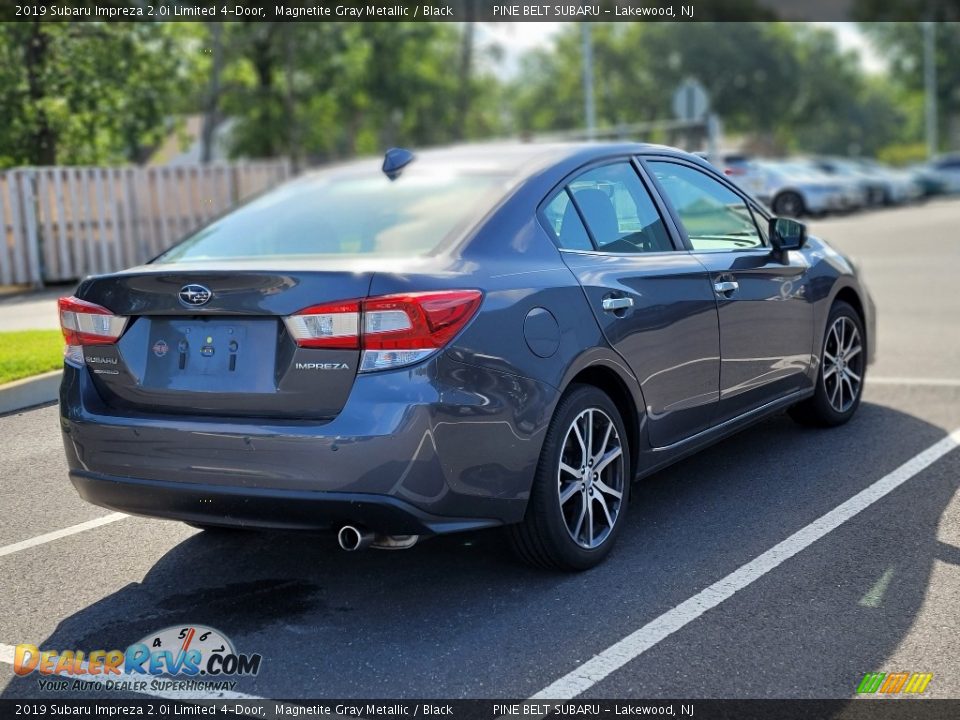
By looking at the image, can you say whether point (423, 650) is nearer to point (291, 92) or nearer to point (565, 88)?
point (291, 92)

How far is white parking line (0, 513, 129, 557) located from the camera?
16.6 feet

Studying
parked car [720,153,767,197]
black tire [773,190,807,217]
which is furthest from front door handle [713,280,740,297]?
black tire [773,190,807,217]

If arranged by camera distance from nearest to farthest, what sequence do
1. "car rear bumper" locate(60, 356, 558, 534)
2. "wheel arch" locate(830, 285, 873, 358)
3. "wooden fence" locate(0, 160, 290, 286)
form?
1. "car rear bumper" locate(60, 356, 558, 534)
2. "wheel arch" locate(830, 285, 873, 358)
3. "wooden fence" locate(0, 160, 290, 286)

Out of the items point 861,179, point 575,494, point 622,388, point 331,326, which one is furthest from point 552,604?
point 861,179

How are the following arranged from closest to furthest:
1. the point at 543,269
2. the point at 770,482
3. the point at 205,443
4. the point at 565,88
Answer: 1. the point at 205,443
2. the point at 543,269
3. the point at 770,482
4. the point at 565,88

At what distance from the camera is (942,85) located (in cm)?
7375

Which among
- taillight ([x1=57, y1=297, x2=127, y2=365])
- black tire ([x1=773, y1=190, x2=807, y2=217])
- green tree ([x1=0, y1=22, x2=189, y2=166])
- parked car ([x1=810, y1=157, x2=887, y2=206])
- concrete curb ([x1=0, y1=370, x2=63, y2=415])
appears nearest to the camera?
taillight ([x1=57, y1=297, x2=127, y2=365])

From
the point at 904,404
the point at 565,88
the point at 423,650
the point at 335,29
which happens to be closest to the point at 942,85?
the point at 565,88

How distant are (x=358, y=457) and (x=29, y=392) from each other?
4327 mm

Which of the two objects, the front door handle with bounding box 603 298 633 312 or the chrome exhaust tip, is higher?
the front door handle with bounding box 603 298 633 312

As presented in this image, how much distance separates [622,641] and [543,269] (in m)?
1.36

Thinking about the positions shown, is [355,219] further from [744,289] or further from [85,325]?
[744,289]

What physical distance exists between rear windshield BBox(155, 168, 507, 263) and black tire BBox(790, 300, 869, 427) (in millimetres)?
2675

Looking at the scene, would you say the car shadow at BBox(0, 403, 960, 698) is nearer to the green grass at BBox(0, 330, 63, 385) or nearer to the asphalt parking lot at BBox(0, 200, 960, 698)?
the asphalt parking lot at BBox(0, 200, 960, 698)
